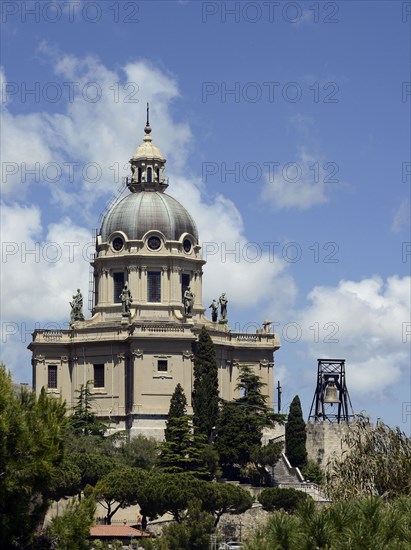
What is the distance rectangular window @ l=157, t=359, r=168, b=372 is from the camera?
137750 millimetres

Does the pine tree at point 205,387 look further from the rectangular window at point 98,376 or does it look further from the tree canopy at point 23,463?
the tree canopy at point 23,463

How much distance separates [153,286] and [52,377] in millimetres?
10051

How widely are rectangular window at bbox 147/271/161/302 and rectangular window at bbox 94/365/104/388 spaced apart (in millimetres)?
6619

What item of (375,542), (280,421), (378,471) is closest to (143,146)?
(280,421)

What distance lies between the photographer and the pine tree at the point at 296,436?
13650 cm

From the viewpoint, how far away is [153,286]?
144375 millimetres

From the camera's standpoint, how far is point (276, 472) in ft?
440

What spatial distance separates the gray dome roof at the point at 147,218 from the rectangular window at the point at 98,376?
10102 mm

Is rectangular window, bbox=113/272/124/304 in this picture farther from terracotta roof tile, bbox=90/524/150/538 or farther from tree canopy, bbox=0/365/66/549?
tree canopy, bbox=0/365/66/549

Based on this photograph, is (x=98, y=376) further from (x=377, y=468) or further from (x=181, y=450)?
(x=377, y=468)

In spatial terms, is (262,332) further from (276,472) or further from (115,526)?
(115,526)

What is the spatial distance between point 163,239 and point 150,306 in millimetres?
5063

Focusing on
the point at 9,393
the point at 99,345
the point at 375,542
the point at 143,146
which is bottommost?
the point at 375,542

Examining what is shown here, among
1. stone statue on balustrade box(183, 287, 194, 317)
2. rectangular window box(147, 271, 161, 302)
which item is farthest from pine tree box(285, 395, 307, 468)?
rectangular window box(147, 271, 161, 302)
